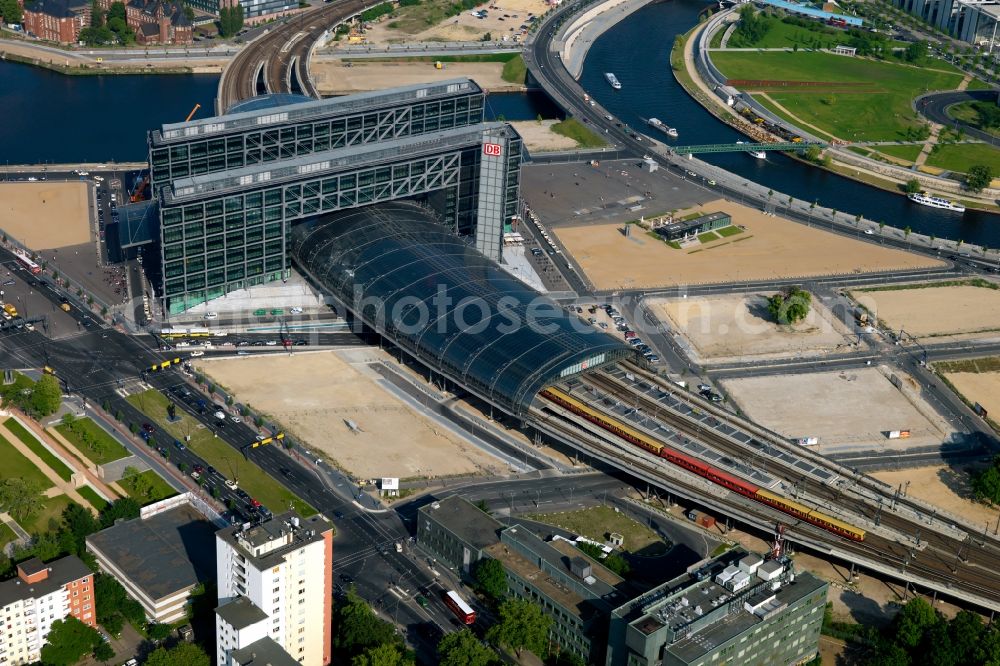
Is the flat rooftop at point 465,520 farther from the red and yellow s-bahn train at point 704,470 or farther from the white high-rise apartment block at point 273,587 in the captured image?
the red and yellow s-bahn train at point 704,470

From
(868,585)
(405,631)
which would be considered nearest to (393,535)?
(405,631)

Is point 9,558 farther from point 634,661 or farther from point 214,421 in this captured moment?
point 634,661

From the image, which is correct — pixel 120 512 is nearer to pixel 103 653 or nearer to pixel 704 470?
pixel 103 653

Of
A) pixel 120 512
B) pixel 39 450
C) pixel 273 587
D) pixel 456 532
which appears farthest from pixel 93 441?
pixel 273 587

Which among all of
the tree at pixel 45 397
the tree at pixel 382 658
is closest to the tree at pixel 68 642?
the tree at pixel 382 658

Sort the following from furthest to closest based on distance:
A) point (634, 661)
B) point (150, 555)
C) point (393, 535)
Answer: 1. point (393, 535)
2. point (150, 555)
3. point (634, 661)
